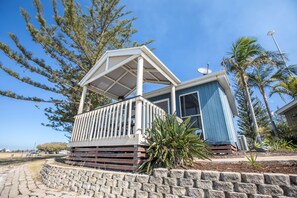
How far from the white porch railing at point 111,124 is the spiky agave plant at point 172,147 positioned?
1.57 ft

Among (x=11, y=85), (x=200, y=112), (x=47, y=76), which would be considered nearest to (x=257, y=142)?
(x=200, y=112)

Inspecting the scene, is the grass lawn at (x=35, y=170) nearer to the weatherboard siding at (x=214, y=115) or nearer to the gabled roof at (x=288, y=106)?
the weatherboard siding at (x=214, y=115)

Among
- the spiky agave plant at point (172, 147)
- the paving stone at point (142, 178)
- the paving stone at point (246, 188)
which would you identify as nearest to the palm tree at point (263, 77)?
the spiky agave plant at point (172, 147)

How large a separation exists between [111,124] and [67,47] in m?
8.70

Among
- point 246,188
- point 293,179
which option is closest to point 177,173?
point 246,188

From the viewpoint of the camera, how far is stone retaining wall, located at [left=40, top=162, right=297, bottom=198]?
1.74m

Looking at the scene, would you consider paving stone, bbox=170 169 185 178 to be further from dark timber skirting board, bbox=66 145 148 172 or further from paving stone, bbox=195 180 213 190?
dark timber skirting board, bbox=66 145 148 172

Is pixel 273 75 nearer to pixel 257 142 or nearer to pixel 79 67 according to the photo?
pixel 257 142

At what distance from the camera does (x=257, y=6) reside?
6.29 metres

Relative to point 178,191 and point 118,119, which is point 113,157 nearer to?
point 118,119

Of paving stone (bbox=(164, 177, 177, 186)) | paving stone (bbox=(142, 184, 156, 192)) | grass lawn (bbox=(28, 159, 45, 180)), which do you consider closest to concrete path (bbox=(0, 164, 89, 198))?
grass lawn (bbox=(28, 159, 45, 180))

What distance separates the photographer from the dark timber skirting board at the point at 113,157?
3.18 meters

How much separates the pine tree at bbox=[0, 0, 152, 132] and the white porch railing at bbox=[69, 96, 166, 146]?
4.28 metres

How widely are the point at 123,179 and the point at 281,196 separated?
2547 millimetres
